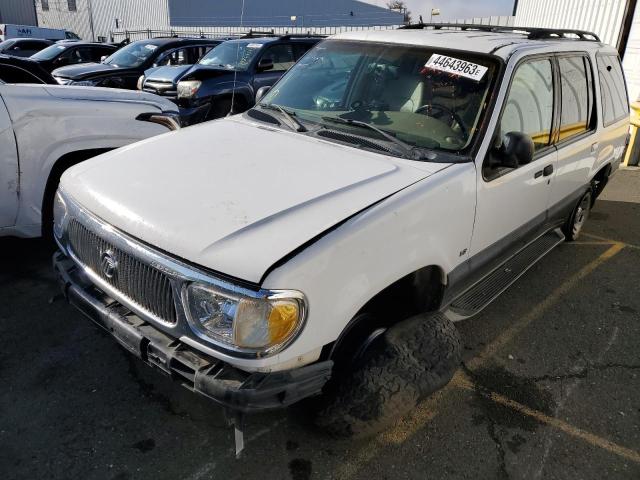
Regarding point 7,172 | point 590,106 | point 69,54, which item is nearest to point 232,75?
point 7,172

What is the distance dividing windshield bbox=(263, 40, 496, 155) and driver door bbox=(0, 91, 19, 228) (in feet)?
6.11

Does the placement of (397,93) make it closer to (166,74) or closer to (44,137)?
(44,137)

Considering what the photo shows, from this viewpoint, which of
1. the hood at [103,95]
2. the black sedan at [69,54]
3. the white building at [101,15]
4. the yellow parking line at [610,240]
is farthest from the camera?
the white building at [101,15]

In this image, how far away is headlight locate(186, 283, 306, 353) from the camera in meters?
1.90

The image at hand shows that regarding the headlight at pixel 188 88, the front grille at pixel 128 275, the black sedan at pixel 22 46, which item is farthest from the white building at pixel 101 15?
Result: the front grille at pixel 128 275

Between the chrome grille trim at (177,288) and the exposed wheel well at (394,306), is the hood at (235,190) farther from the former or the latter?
the exposed wheel well at (394,306)

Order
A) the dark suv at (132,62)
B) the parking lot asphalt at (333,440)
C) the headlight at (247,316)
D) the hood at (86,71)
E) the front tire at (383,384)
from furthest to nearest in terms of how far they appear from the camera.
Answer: the dark suv at (132,62)
the hood at (86,71)
the parking lot asphalt at (333,440)
the front tire at (383,384)
the headlight at (247,316)

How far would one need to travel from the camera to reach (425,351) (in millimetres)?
2441

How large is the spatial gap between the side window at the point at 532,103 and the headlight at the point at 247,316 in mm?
1841

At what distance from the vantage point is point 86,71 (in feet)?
31.3

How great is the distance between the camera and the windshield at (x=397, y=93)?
2.97m

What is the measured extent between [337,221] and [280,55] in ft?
25.3

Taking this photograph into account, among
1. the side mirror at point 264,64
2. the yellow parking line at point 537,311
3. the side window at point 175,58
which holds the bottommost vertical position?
the yellow parking line at point 537,311

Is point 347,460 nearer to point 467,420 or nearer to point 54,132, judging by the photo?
point 467,420
